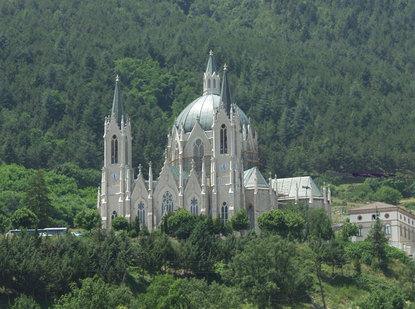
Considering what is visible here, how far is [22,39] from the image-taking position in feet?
650

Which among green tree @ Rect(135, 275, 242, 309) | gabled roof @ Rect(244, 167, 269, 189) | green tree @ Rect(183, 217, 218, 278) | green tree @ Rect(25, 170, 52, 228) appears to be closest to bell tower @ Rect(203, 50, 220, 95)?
gabled roof @ Rect(244, 167, 269, 189)

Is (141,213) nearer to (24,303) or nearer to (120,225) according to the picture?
(120,225)

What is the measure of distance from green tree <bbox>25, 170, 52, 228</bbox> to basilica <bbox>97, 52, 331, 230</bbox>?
5262mm

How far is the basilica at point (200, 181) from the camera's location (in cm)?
11612

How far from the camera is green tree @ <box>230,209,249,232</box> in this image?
111000mm

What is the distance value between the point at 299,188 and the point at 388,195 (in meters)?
29.2

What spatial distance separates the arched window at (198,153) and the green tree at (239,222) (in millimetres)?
11658

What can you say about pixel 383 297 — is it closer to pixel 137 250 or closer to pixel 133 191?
pixel 137 250

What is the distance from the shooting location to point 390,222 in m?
121

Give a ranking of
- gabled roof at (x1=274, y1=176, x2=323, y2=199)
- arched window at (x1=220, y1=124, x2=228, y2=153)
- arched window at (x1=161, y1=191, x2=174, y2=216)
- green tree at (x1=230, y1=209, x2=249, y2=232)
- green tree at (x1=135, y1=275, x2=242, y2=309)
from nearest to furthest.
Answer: green tree at (x1=135, y1=275, x2=242, y2=309)
green tree at (x1=230, y1=209, x2=249, y2=232)
arched window at (x1=161, y1=191, x2=174, y2=216)
arched window at (x1=220, y1=124, x2=228, y2=153)
gabled roof at (x1=274, y1=176, x2=323, y2=199)

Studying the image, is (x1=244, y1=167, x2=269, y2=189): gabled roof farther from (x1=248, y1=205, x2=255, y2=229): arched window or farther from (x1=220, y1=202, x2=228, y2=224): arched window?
(x1=220, y1=202, x2=228, y2=224): arched window

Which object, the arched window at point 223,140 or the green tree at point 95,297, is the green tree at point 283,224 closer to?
the arched window at point 223,140

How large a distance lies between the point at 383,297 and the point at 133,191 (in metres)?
33.4

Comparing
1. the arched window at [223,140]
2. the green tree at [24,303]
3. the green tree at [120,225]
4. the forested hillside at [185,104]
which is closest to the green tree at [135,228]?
the green tree at [120,225]
